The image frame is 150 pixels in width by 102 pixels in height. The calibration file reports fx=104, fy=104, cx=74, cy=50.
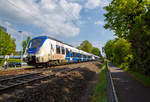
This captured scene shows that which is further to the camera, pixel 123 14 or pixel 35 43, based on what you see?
pixel 123 14

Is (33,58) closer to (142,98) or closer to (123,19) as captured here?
(142,98)

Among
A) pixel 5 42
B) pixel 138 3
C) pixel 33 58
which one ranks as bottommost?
pixel 33 58

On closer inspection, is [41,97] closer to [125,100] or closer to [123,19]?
[125,100]

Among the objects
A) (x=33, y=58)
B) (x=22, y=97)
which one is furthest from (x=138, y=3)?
(x=22, y=97)

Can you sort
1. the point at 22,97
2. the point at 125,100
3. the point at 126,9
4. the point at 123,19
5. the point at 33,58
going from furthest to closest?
the point at 123,19 → the point at 126,9 → the point at 33,58 → the point at 125,100 → the point at 22,97

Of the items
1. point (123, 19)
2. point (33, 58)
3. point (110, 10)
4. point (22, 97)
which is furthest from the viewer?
point (110, 10)

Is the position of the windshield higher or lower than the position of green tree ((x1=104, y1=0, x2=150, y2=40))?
lower

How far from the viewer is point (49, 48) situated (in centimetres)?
1259

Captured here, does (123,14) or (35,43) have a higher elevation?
(123,14)

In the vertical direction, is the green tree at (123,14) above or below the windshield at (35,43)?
above

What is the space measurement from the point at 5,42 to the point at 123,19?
27.7 metres

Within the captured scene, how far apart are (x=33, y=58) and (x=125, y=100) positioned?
9462 mm

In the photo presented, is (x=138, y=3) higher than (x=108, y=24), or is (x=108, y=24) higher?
(x=138, y=3)

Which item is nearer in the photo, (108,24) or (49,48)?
(49,48)
